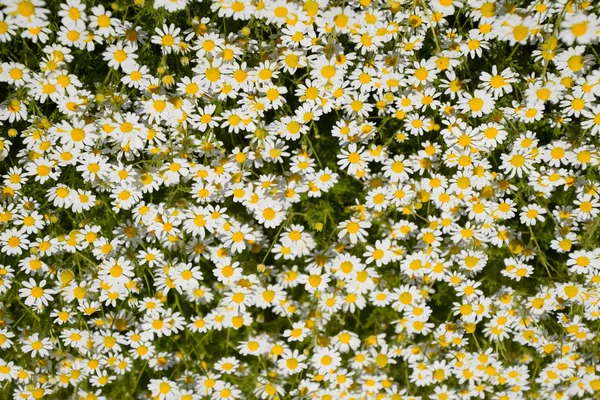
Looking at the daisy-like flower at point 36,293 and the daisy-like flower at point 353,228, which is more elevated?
the daisy-like flower at point 353,228

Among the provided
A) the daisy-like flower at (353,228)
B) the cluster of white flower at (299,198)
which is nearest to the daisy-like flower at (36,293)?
the cluster of white flower at (299,198)

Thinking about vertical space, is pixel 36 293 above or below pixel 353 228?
below

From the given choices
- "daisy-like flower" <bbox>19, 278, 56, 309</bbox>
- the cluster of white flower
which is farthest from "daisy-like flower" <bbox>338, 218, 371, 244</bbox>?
"daisy-like flower" <bbox>19, 278, 56, 309</bbox>

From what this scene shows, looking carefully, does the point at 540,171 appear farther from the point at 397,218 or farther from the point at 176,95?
the point at 176,95

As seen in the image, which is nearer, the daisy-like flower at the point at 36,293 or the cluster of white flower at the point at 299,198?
the cluster of white flower at the point at 299,198

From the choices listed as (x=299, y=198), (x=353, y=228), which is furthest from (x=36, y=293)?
(x=353, y=228)

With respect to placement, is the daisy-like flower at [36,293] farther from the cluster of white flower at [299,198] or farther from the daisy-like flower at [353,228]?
the daisy-like flower at [353,228]

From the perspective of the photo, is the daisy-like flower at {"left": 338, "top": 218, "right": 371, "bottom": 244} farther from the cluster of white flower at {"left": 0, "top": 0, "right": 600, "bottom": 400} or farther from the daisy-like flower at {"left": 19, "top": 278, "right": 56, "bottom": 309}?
the daisy-like flower at {"left": 19, "top": 278, "right": 56, "bottom": 309}

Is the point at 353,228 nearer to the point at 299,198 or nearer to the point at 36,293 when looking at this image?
the point at 299,198
